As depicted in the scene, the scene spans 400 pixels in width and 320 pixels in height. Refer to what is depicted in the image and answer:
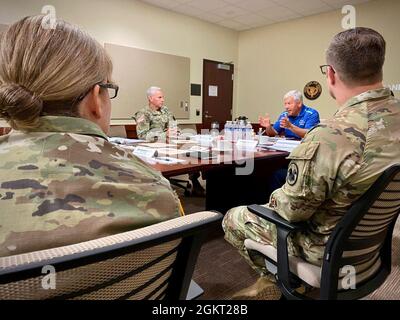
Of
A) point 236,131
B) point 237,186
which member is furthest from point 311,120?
point 237,186

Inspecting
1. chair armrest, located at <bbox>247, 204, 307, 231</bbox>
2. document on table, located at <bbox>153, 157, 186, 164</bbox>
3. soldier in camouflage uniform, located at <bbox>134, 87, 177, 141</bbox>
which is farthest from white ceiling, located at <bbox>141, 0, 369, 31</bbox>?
chair armrest, located at <bbox>247, 204, 307, 231</bbox>

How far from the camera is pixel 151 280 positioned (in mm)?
Answer: 504

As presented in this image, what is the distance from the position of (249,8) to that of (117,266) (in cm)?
536

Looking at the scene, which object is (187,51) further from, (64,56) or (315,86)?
(64,56)

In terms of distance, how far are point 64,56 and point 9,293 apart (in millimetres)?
452

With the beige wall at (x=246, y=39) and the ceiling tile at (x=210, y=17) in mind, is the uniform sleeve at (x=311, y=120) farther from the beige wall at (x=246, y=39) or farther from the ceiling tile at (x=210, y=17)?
the ceiling tile at (x=210, y=17)

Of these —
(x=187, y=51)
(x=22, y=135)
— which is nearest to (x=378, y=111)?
(x=22, y=135)

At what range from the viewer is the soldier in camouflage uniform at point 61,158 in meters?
0.45

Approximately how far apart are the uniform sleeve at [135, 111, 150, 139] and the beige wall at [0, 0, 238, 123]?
1311 millimetres

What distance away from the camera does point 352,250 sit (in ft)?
3.10

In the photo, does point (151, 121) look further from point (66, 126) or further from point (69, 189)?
point (69, 189)

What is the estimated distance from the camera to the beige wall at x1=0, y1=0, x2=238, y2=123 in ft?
12.8
